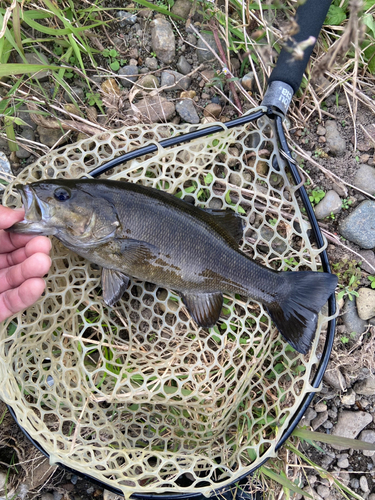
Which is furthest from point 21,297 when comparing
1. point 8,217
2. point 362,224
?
point 362,224

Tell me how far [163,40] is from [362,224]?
232 cm

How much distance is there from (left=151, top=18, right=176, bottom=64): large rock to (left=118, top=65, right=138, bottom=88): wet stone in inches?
10.0

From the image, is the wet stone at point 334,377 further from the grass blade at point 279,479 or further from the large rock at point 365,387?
the grass blade at point 279,479

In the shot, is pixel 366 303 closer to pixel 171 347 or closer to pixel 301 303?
pixel 301 303

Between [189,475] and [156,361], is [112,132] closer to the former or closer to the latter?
[156,361]

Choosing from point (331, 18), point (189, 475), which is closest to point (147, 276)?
point (189, 475)

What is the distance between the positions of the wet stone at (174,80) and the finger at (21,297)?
2.03m

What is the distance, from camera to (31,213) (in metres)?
2.51

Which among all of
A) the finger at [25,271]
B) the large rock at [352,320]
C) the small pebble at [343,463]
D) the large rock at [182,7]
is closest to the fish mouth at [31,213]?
the finger at [25,271]

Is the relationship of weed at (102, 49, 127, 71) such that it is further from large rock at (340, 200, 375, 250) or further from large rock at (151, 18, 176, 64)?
large rock at (340, 200, 375, 250)

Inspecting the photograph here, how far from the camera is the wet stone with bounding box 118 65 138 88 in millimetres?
3430

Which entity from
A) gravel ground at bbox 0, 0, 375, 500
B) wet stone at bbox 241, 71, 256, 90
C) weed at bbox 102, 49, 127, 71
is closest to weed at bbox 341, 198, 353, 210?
gravel ground at bbox 0, 0, 375, 500

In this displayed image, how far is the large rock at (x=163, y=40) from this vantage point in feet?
11.2

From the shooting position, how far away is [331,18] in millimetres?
3377
